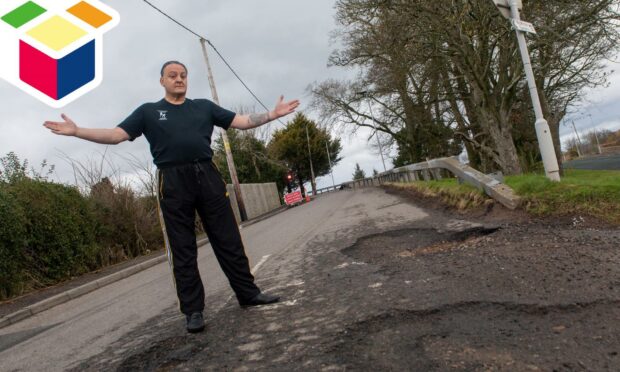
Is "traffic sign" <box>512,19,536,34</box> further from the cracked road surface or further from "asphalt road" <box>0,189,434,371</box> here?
the cracked road surface

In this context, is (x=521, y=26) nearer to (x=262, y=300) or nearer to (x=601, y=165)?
(x=262, y=300)

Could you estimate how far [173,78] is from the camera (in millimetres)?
3693

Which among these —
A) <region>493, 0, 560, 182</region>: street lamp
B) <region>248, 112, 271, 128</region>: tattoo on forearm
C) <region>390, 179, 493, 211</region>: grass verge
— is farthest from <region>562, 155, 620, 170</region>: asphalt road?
<region>248, 112, 271, 128</region>: tattoo on forearm

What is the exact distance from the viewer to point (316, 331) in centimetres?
274

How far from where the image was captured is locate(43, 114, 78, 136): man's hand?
3.28 metres

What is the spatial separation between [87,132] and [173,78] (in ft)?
2.57

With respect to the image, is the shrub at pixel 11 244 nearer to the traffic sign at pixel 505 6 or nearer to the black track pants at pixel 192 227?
the black track pants at pixel 192 227

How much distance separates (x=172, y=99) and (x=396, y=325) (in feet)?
8.19

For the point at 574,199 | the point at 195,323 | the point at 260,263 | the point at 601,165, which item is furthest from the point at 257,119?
the point at 601,165

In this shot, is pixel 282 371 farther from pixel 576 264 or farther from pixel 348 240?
pixel 348 240

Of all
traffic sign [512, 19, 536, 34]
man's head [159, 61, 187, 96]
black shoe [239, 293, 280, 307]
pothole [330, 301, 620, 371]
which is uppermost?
traffic sign [512, 19, 536, 34]

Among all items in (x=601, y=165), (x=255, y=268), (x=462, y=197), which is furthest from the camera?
(x=601, y=165)

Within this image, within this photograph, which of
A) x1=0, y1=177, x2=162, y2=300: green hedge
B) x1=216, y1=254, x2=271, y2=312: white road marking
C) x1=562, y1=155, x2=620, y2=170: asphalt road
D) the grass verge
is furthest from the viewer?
x1=562, y1=155, x2=620, y2=170: asphalt road

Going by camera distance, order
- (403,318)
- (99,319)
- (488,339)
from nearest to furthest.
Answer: (488,339) → (403,318) → (99,319)
